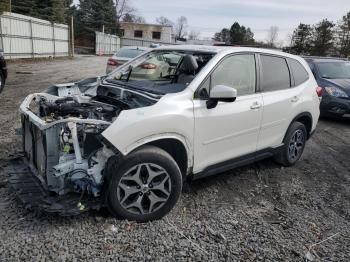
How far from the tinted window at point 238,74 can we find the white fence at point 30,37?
18299 mm

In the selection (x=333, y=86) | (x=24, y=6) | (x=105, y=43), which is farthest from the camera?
(x=105, y=43)

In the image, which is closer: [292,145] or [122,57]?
[292,145]

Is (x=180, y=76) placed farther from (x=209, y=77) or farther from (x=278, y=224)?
(x=278, y=224)

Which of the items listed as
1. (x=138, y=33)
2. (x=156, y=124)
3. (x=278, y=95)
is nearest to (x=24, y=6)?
(x=138, y=33)

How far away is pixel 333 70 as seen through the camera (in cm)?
1006

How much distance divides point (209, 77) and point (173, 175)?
1164 millimetres

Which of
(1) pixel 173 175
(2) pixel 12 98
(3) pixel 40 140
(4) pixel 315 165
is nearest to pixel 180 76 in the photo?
(1) pixel 173 175

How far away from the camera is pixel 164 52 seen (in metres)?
4.88

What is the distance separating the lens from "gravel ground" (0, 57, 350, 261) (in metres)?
3.16

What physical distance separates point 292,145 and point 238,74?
6.02 ft

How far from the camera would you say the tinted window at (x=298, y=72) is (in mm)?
5361

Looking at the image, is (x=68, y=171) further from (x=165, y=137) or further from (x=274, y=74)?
(x=274, y=74)

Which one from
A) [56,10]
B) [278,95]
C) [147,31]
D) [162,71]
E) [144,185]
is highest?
[56,10]

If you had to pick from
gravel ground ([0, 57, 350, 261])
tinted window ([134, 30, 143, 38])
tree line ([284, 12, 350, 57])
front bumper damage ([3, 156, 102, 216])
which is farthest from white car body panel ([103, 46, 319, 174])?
tinted window ([134, 30, 143, 38])
